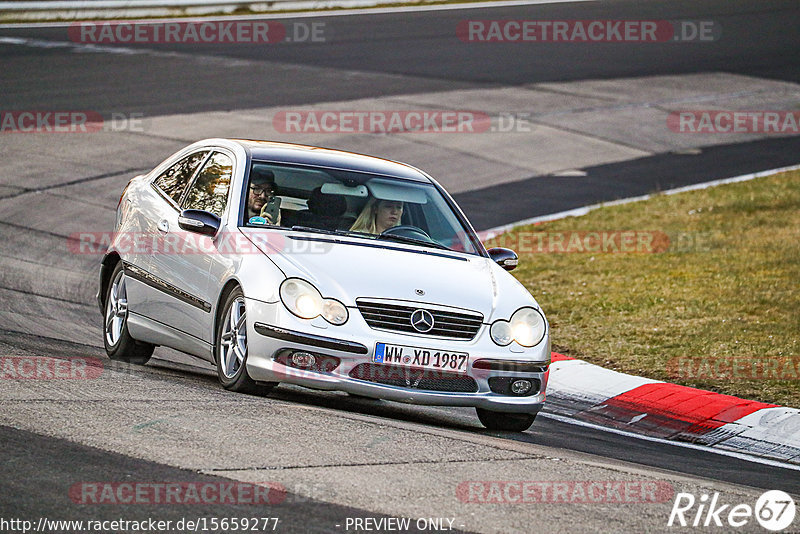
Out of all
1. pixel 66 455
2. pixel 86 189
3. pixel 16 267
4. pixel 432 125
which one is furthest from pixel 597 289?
pixel 432 125

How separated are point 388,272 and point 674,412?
2.56 metres

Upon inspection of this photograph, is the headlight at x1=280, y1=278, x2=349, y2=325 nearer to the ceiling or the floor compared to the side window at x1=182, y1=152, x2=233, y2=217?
nearer to the floor

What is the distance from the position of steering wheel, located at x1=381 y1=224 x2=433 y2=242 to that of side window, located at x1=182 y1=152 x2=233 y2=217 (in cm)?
111

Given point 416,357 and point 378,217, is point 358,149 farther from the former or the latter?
point 416,357

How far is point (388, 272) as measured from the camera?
7.55m

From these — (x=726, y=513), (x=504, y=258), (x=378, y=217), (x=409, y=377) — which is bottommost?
(x=726, y=513)

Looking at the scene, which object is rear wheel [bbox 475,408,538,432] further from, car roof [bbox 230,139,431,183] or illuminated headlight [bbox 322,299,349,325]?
car roof [bbox 230,139,431,183]

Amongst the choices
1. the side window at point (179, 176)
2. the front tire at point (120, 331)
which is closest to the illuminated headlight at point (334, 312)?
the side window at point (179, 176)

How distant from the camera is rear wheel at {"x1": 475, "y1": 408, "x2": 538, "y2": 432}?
26.1 ft

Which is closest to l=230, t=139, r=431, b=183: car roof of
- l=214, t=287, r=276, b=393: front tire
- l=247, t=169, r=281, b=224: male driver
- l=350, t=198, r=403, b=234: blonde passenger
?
l=247, t=169, r=281, b=224: male driver

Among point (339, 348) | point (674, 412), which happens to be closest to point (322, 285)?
point (339, 348)

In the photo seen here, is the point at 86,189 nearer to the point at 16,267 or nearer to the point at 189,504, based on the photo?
the point at 16,267

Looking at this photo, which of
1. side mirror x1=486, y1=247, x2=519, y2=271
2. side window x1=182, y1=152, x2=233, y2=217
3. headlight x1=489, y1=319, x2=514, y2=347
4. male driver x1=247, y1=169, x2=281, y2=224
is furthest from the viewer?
side mirror x1=486, y1=247, x2=519, y2=271

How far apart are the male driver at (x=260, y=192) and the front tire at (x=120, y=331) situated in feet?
4.38
